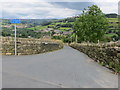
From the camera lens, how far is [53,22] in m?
101

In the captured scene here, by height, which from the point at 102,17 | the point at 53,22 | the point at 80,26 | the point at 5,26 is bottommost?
the point at 5,26

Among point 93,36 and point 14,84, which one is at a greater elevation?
point 93,36

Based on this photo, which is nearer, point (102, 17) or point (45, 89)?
point (45, 89)

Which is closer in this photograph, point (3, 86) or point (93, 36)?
point (3, 86)

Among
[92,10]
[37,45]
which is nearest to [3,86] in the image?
[37,45]

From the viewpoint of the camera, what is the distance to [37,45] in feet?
→ 38.3

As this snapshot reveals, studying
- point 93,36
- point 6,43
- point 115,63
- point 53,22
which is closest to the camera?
point 115,63

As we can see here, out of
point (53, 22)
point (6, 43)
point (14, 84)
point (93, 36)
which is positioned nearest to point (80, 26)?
point (93, 36)

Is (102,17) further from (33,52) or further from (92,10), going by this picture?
(33,52)

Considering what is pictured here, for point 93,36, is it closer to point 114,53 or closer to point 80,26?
point 80,26

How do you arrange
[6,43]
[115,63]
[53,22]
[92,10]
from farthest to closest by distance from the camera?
1. [53,22]
2. [92,10]
3. [6,43]
4. [115,63]

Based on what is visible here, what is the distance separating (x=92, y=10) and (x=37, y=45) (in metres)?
22.4

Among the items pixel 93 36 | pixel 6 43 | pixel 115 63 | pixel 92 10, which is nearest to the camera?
pixel 115 63

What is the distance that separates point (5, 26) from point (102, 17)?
23172 millimetres
